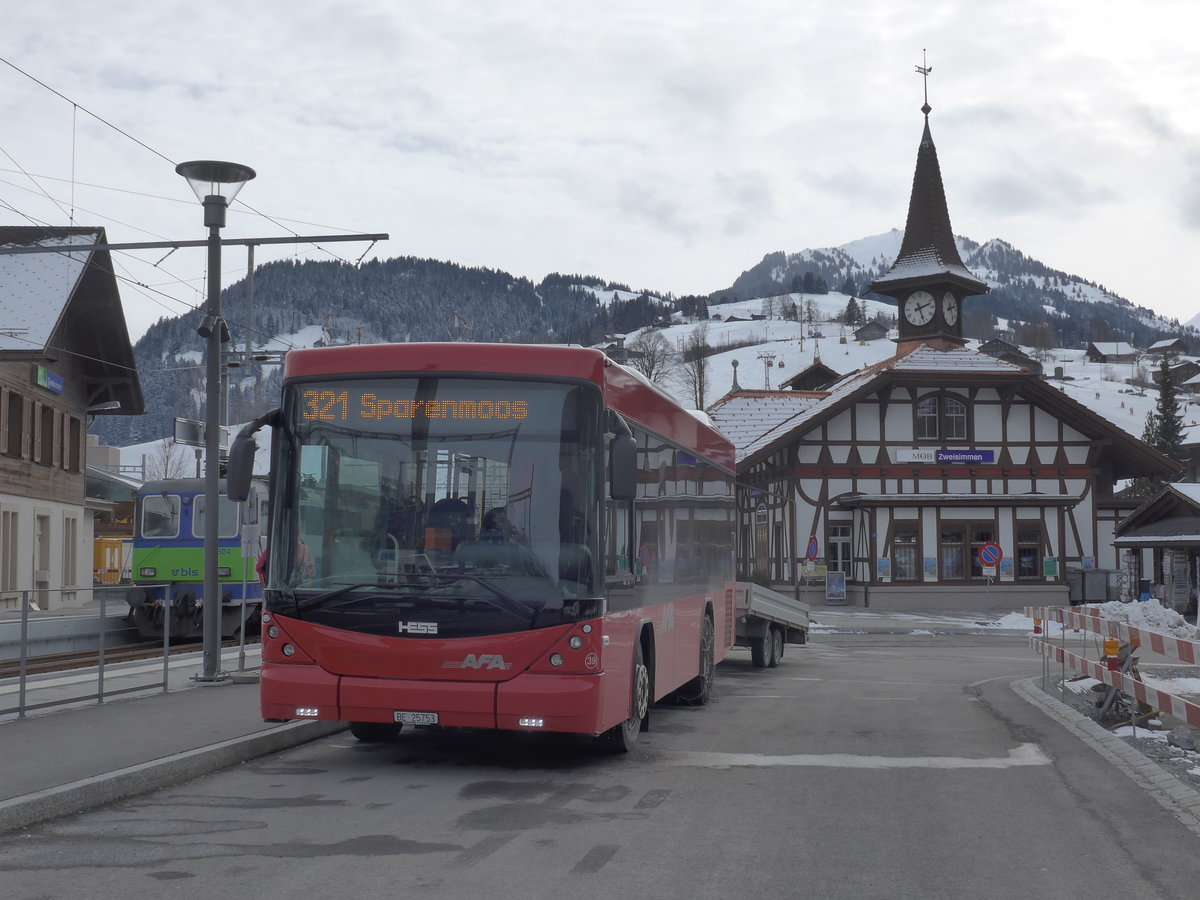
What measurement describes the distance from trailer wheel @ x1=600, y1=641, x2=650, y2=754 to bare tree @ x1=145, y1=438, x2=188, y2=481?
222ft

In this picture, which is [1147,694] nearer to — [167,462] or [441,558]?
[441,558]

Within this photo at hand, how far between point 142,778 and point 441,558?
2344 millimetres

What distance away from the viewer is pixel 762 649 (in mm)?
21172

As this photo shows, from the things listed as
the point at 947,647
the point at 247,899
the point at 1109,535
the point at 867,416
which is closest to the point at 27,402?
the point at 947,647

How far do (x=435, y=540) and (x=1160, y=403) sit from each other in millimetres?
84023

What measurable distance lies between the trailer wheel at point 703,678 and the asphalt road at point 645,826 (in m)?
2.22

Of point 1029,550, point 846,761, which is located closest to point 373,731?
point 846,761

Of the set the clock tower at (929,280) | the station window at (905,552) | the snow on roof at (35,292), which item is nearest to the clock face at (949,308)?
the clock tower at (929,280)

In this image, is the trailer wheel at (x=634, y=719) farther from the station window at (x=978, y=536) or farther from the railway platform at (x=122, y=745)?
the station window at (x=978, y=536)

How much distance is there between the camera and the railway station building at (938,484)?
44531mm

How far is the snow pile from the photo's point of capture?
3011 centimetres

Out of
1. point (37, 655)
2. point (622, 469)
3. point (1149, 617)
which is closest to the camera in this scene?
point (622, 469)

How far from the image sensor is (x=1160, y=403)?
280ft

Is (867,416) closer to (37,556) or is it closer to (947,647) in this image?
(947,647)
